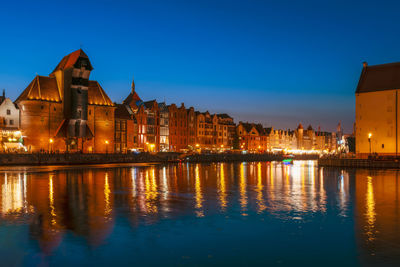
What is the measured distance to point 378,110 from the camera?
62.3m

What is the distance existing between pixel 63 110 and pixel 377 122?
5820 centimetres

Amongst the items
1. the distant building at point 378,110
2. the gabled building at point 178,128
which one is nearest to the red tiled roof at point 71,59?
the gabled building at point 178,128

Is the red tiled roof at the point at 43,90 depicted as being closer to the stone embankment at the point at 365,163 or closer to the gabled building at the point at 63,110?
the gabled building at the point at 63,110

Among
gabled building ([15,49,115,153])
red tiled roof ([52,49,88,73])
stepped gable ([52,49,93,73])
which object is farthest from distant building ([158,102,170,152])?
red tiled roof ([52,49,88,73])

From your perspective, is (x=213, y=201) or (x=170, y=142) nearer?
(x=213, y=201)

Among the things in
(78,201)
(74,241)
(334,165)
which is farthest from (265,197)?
(334,165)

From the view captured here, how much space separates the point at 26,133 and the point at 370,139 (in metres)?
61.9

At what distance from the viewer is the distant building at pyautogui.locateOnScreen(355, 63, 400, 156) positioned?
2386 inches

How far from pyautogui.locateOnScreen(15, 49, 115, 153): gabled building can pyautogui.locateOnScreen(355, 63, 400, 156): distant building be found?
170ft

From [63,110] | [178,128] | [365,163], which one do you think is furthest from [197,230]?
[178,128]

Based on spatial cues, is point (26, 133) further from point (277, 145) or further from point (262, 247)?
point (277, 145)

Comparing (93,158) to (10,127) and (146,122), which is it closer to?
(10,127)

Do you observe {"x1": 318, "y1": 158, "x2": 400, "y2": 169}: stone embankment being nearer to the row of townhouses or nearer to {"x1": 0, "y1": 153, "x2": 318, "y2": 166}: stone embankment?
{"x1": 0, "y1": 153, "x2": 318, "y2": 166}: stone embankment

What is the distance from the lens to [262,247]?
1219 cm
